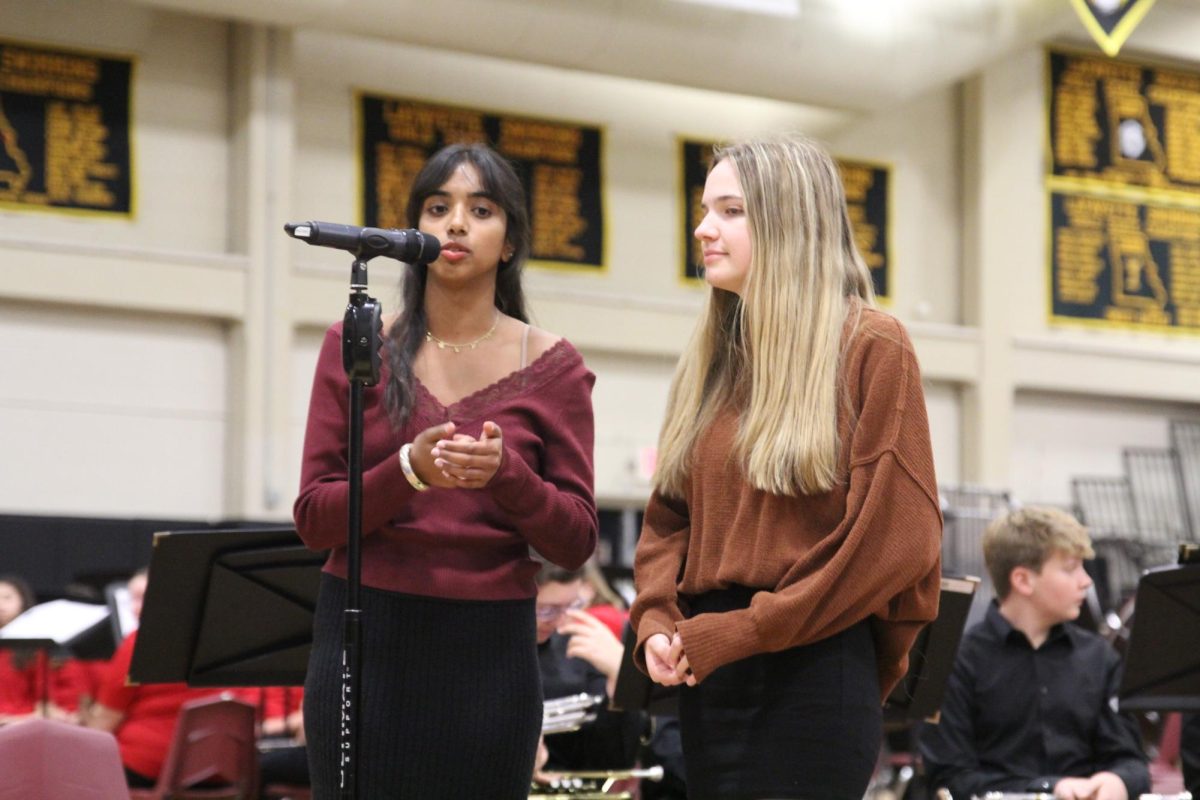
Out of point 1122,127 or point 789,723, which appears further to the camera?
point 1122,127

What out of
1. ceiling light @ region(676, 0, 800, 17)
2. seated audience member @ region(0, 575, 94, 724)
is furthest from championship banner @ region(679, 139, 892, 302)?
seated audience member @ region(0, 575, 94, 724)

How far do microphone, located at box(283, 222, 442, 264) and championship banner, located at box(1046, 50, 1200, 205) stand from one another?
13.0 m

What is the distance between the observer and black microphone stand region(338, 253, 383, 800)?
271 centimetres

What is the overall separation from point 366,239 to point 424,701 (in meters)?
0.86

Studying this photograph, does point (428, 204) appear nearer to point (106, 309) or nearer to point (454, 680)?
point (454, 680)

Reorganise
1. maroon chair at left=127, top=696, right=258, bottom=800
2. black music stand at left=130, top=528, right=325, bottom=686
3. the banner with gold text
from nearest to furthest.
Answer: black music stand at left=130, top=528, right=325, bottom=686, maroon chair at left=127, top=696, right=258, bottom=800, the banner with gold text

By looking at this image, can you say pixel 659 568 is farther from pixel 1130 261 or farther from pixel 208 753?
pixel 1130 261

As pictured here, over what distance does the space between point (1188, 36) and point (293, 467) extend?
9797 mm

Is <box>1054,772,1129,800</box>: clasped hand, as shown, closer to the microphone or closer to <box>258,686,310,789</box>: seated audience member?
<box>258,686,310,789</box>: seated audience member

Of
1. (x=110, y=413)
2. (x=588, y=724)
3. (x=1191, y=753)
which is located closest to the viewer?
(x=1191, y=753)

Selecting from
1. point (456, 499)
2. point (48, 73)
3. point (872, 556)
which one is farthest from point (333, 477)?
point (48, 73)

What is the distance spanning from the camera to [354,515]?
2707mm

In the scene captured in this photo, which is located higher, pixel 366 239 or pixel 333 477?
pixel 366 239

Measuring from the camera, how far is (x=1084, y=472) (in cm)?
1502
